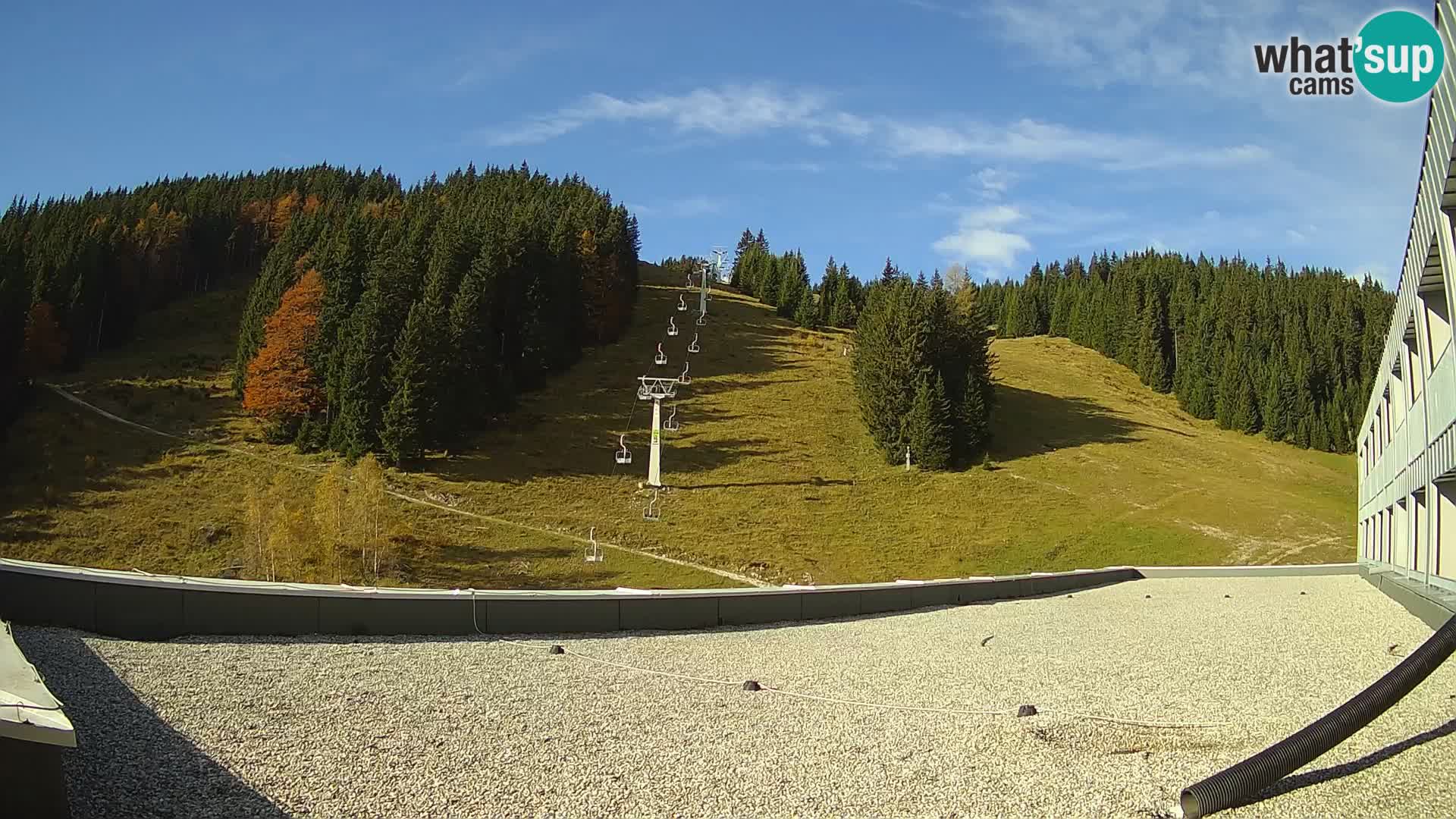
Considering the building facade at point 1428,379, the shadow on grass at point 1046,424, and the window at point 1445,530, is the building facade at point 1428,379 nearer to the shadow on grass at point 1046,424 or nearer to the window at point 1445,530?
the window at point 1445,530

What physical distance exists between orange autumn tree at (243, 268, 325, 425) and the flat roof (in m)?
52.5

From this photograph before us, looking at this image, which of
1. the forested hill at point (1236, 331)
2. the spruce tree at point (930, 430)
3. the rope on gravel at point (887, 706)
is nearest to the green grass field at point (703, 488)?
the spruce tree at point (930, 430)

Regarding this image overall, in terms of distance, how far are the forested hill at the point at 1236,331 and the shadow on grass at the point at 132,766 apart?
282ft

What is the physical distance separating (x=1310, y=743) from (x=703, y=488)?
4503 cm

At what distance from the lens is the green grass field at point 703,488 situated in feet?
134

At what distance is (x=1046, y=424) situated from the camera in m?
69.4

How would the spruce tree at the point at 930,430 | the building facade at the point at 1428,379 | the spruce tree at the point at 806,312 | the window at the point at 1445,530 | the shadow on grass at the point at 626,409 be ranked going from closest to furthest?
the building facade at the point at 1428,379 < the window at the point at 1445,530 < the shadow on grass at the point at 626,409 < the spruce tree at the point at 930,430 < the spruce tree at the point at 806,312

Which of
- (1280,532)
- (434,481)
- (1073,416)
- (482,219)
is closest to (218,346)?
(482,219)

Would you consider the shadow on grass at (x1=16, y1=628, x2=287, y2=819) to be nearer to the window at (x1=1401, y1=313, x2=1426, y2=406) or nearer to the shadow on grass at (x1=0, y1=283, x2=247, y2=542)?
the window at (x1=1401, y1=313, x2=1426, y2=406)

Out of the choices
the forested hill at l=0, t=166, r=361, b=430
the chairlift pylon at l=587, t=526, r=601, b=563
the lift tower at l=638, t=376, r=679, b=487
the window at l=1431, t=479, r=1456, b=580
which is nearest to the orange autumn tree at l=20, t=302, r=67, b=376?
the forested hill at l=0, t=166, r=361, b=430

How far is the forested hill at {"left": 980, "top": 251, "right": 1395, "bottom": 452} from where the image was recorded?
3194 inches

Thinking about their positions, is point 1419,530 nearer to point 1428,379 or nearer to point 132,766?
point 1428,379

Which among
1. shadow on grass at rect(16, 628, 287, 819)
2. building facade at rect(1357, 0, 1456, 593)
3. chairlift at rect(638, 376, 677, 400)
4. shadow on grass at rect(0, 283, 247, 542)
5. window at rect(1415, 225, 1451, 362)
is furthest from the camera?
chairlift at rect(638, 376, 677, 400)

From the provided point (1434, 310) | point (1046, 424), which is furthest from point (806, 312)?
point (1434, 310)
